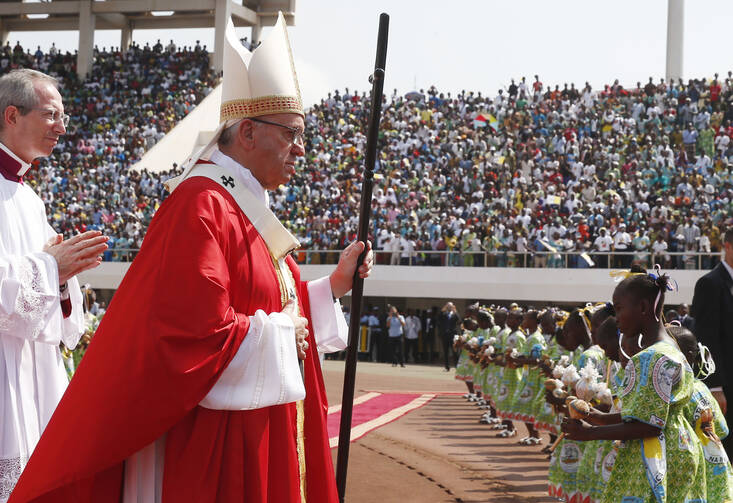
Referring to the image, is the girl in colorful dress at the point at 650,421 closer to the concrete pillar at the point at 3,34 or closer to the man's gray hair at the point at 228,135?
the man's gray hair at the point at 228,135

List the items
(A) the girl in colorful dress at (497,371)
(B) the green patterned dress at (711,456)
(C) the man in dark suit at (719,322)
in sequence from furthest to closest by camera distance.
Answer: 1. (A) the girl in colorful dress at (497,371)
2. (C) the man in dark suit at (719,322)
3. (B) the green patterned dress at (711,456)

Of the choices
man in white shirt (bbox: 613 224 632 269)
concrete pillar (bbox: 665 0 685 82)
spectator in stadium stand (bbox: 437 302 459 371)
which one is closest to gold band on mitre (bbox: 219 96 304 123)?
man in white shirt (bbox: 613 224 632 269)

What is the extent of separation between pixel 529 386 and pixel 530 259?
39.4 ft

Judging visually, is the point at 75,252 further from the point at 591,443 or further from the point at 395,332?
the point at 395,332

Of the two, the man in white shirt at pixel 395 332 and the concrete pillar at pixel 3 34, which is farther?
the concrete pillar at pixel 3 34

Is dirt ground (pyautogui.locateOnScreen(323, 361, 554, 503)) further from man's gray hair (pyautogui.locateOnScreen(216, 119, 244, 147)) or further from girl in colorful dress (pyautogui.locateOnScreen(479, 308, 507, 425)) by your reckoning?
man's gray hair (pyautogui.locateOnScreen(216, 119, 244, 147))

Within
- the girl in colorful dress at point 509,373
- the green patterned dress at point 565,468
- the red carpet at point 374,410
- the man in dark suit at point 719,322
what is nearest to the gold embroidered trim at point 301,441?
the man in dark suit at point 719,322

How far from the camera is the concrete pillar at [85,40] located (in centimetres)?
3950

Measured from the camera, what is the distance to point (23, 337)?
3475mm

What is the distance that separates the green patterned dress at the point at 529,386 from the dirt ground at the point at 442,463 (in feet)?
1.47

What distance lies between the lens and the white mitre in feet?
11.3

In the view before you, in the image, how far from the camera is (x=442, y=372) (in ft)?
71.7

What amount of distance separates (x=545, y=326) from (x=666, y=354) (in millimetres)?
6144

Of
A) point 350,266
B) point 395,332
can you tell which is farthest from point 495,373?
point 395,332
